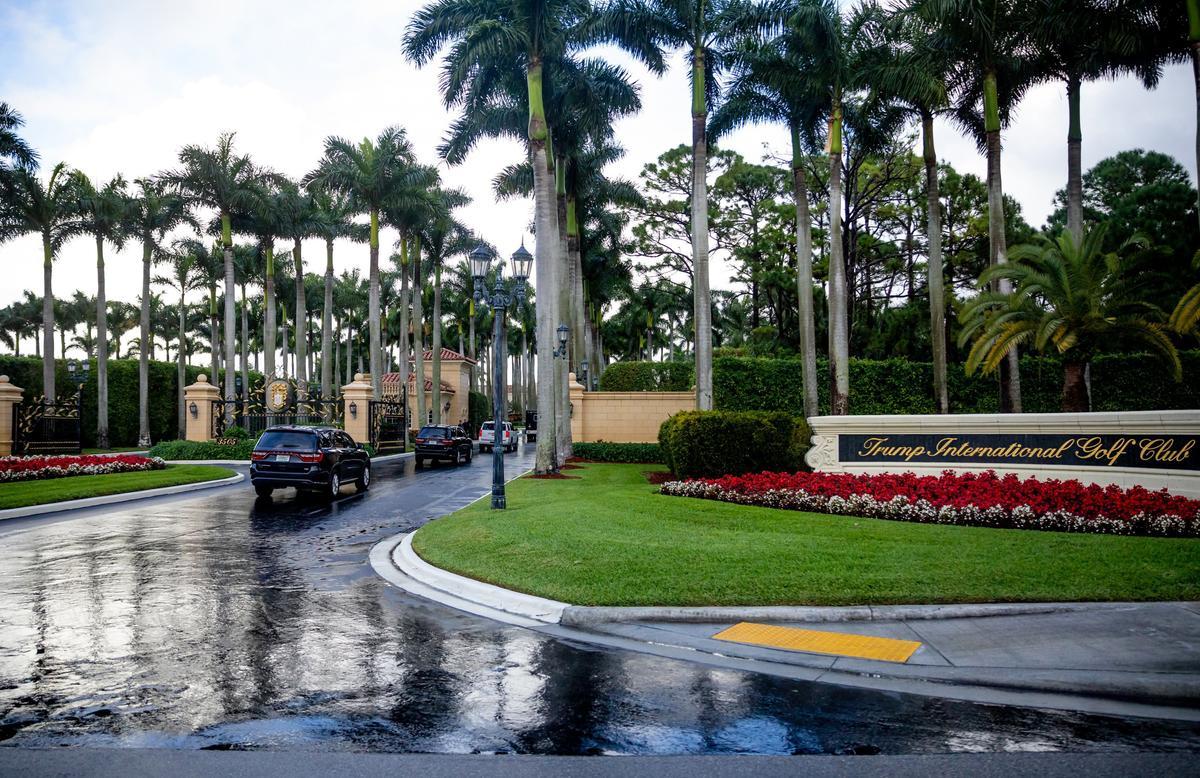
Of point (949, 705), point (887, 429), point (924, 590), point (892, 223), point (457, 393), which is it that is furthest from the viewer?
point (457, 393)

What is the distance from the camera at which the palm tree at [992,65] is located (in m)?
21.7

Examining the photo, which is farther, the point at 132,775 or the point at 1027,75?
the point at 1027,75

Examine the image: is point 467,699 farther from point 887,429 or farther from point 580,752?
point 887,429

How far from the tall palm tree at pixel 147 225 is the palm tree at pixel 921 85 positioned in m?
35.2

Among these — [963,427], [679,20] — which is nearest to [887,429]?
[963,427]

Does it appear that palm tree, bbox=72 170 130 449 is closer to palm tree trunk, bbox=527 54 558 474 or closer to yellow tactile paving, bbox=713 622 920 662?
palm tree trunk, bbox=527 54 558 474

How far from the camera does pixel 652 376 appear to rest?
35.4 metres

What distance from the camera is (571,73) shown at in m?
26.6

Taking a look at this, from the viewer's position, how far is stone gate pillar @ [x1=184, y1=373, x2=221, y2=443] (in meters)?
34.9

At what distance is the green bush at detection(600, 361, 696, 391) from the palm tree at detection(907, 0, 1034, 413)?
14.1 meters

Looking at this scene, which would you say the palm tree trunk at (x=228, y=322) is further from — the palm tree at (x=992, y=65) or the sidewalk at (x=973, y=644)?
the sidewalk at (x=973, y=644)

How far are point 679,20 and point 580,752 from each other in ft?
75.3

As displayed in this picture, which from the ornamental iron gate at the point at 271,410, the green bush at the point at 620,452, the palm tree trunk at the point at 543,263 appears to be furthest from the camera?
the ornamental iron gate at the point at 271,410

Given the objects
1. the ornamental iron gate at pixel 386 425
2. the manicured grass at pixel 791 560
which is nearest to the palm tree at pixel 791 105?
the manicured grass at pixel 791 560
